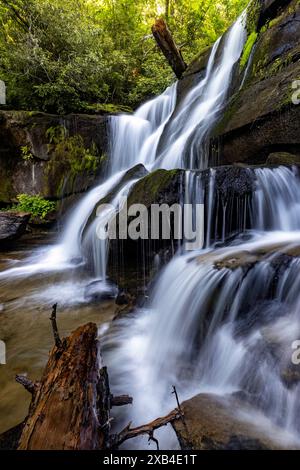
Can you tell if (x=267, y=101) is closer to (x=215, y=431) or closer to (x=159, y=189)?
(x=159, y=189)

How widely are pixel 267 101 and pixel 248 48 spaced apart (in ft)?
9.10

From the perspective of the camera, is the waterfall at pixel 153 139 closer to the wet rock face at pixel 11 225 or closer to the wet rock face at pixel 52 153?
the wet rock face at pixel 52 153

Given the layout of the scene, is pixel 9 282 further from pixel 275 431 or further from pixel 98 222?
pixel 275 431

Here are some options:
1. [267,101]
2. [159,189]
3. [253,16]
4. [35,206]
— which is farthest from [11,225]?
[253,16]

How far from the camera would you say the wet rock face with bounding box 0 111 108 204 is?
8.95 meters

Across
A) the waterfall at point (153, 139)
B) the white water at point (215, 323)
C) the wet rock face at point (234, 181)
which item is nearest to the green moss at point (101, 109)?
the waterfall at point (153, 139)

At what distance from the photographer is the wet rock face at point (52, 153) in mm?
8953

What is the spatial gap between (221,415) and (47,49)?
36.1 ft

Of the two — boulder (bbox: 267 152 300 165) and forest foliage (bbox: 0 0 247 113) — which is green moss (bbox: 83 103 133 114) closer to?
forest foliage (bbox: 0 0 247 113)

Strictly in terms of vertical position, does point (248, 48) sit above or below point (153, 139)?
above

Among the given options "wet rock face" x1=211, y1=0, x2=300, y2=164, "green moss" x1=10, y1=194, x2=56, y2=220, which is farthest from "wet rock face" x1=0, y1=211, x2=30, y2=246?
"wet rock face" x1=211, y1=0, x2=300, y2=164

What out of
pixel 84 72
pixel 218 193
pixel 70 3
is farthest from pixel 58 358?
pixel 70 3

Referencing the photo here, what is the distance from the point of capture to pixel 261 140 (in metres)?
5.52

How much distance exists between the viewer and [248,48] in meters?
7.25
